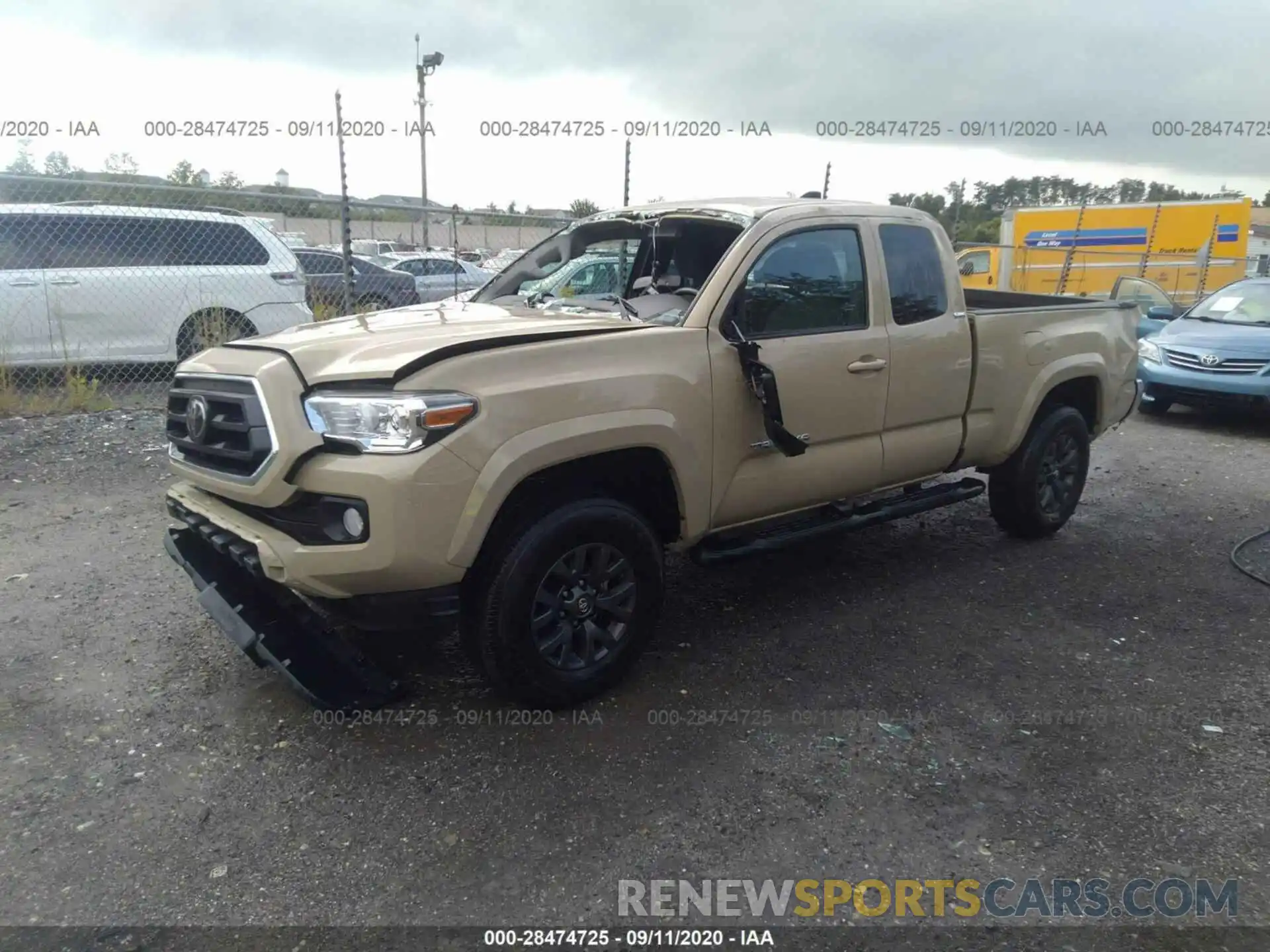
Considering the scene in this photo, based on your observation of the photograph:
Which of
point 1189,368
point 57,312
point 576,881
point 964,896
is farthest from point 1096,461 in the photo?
point 57,312

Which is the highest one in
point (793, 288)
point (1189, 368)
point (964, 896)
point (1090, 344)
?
point (793, 288)

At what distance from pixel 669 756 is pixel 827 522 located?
1.62m

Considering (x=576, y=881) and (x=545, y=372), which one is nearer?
(x=576, y=881)

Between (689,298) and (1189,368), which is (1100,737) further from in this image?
(1189,368)

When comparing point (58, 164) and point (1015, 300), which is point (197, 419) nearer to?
point (1015, 300)

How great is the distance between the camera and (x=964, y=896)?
2.63 metres

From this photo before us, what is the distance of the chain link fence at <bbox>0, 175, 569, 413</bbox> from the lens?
26.0 feet

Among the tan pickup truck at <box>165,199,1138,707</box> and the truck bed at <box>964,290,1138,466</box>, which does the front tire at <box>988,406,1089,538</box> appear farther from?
the tan pickup truck at <box>165,199,1138,707</box>

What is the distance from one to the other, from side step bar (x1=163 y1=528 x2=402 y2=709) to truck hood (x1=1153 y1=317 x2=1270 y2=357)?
9.32 meters

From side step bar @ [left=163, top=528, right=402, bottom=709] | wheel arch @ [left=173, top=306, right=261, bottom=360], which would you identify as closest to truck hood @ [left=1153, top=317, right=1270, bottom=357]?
side step bar @ [left=163, top=528, right=402, bottom=709]

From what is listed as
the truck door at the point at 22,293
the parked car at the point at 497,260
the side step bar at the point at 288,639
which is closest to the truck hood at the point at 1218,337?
the parked car at the point at 497,260

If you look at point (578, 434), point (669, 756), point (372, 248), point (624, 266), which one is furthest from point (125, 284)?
point (372, 248)

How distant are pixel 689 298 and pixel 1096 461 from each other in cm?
576

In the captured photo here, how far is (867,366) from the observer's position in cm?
429
